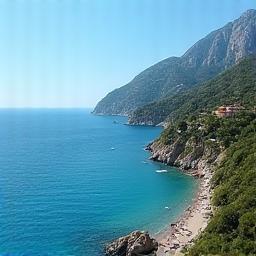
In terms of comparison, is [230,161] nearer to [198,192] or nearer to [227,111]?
[198,192]

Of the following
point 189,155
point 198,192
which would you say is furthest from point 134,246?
point 189,155

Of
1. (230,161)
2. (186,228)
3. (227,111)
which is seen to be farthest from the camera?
(227,111)

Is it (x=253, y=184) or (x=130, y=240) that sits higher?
(x=253, y=184)

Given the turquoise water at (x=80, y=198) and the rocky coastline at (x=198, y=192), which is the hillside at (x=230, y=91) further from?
the turquoise water at (x=80, y=198)

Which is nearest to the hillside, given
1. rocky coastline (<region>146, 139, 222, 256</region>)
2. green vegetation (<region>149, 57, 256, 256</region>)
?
green vegetation (<region>149, 57, 256, 256</region>)

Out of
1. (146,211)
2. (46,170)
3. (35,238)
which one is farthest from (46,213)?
(46,170)

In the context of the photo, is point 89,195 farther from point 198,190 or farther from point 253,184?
point 253,184

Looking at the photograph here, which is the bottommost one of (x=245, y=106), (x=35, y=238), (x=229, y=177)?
(x=35, y=238)
